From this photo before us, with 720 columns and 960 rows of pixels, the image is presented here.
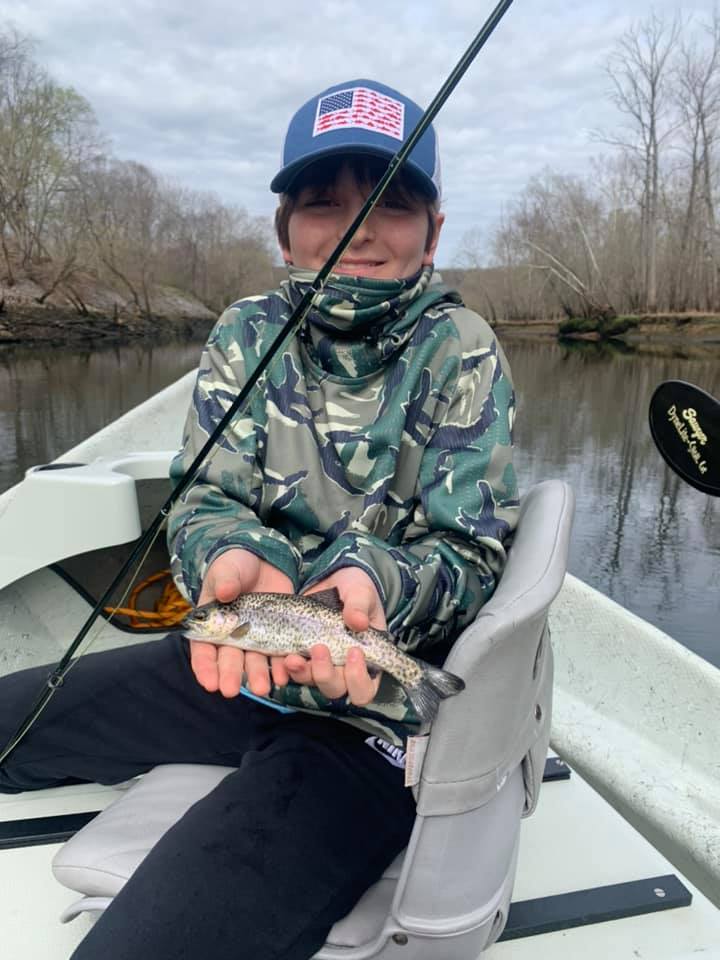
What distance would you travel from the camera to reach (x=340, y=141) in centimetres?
164

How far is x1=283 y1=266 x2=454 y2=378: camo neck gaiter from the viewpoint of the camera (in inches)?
66.9

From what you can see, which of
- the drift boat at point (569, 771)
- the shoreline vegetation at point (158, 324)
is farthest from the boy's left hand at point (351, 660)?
the shoreline vegetation at point (158, 324)

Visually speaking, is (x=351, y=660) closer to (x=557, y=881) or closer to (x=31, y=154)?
(x=557, y=881)

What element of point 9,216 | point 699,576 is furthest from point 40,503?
point 9,216

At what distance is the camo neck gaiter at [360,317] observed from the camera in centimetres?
170

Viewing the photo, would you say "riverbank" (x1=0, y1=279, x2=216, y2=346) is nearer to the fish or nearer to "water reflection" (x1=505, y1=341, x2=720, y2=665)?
"water reflection" (x1=505, y1=341, x2=720, y2=665)

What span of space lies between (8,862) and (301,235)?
166cm

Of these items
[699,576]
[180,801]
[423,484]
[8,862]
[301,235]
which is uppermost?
[301,235]

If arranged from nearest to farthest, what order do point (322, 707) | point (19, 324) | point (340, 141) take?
point (322, 707) < point (340, 141) < point (19, 324)

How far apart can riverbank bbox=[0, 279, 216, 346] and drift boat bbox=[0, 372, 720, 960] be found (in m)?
31.2

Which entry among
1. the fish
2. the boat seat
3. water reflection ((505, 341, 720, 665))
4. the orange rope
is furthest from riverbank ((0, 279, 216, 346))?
the boat seat

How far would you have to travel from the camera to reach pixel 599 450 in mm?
11125

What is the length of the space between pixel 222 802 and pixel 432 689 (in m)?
0.46

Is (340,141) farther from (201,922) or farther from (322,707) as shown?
(201,922)
